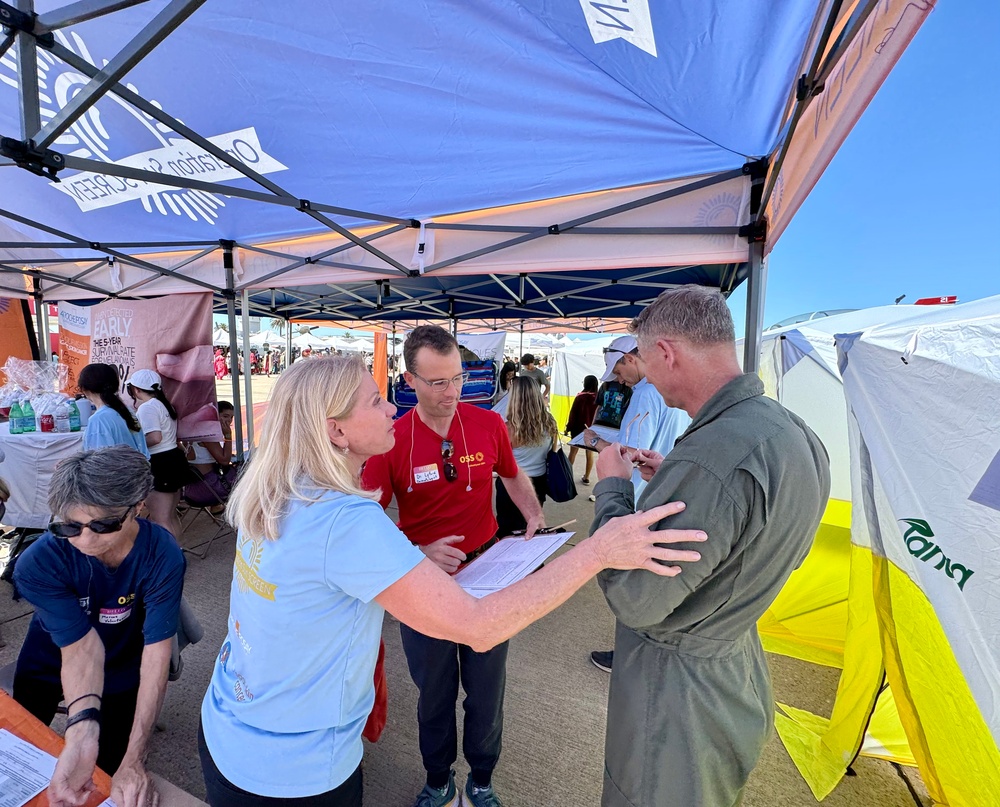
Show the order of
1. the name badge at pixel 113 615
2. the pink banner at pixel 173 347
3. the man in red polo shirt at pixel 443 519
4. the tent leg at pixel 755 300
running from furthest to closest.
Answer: the pink banner at pixel 173 347 < the tent leg at pixel 755 300 < the man in red polo shirt at pixel 443 519 < the name badge at pixel 113 615

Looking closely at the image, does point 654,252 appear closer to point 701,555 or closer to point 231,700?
point 701,555

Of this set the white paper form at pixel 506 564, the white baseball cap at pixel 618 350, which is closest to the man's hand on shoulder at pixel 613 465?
the white paper form at pixel 506 564

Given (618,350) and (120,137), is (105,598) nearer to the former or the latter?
(120,137)

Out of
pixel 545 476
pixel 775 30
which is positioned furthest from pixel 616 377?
pixel 775 30

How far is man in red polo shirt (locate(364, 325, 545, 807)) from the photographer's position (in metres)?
1.79

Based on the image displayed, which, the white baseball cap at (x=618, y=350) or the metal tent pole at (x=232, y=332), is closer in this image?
the white baseball cap at (x=618, y=350)

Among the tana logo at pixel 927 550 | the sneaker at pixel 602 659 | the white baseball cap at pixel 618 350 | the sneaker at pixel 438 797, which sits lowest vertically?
the sneaker at pixel 602 659

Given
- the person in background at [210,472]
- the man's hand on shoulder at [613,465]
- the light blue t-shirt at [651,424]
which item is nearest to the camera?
the man's hand on shoulder at [613,465]

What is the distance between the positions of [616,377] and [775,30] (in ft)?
8.40

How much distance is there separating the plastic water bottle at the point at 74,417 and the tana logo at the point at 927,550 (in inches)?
249

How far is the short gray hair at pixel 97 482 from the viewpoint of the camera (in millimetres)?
1428

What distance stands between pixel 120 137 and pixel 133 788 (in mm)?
3002

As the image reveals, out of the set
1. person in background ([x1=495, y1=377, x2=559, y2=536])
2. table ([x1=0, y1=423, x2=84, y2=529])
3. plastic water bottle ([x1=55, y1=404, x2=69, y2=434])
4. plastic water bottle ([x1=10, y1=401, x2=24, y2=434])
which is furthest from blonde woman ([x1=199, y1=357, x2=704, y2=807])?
plastic water bottle ([x1=10, y1=401, x2=24, y2=434])

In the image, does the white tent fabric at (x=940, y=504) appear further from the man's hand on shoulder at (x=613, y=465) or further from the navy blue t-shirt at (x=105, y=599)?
the navy blue t-shirt at (x=105, y=599)
